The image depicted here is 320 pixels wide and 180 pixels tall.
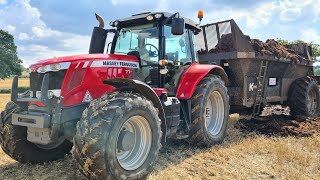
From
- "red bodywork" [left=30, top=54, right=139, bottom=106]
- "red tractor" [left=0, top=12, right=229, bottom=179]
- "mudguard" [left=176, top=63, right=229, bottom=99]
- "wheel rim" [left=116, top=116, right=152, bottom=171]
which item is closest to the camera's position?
"red tractor" [left=0, top=12, right=229, bottom=179]

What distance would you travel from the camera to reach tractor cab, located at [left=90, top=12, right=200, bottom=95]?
5414 millimetres

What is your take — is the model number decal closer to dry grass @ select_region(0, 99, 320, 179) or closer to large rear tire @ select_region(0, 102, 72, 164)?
large rear tire @ select_region(0, 102, 72, 164)

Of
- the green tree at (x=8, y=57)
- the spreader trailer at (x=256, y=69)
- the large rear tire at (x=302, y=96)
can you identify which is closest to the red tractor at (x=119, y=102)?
the spreader trailer at (x=256, y=69)

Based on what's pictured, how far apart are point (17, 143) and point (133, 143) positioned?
1.74 m

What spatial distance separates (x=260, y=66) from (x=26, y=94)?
518 centimetres

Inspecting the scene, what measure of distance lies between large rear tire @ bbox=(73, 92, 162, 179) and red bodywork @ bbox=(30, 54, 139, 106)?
0.54 meters

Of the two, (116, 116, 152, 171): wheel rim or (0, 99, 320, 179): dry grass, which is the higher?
(116, 116, 152, 171): wheel rim

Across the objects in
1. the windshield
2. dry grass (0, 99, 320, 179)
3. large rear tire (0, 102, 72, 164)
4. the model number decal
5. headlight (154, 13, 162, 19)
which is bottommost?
dry grass (0, 99, 320, 179)

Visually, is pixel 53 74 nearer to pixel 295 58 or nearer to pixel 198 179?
pixel 198 179

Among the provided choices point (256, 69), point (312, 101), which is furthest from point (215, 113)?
point (312, 101)

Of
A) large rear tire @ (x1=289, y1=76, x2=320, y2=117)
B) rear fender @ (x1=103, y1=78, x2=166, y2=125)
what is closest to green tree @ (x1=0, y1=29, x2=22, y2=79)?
large rear tire @ (x1=289, y1=76, x2=320, y2=117)

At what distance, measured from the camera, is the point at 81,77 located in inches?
174

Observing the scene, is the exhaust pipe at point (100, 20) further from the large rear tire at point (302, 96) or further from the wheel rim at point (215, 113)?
the large rear tire at point (302, 96)

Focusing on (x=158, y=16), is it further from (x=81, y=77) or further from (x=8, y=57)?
(x=8, y=57)
